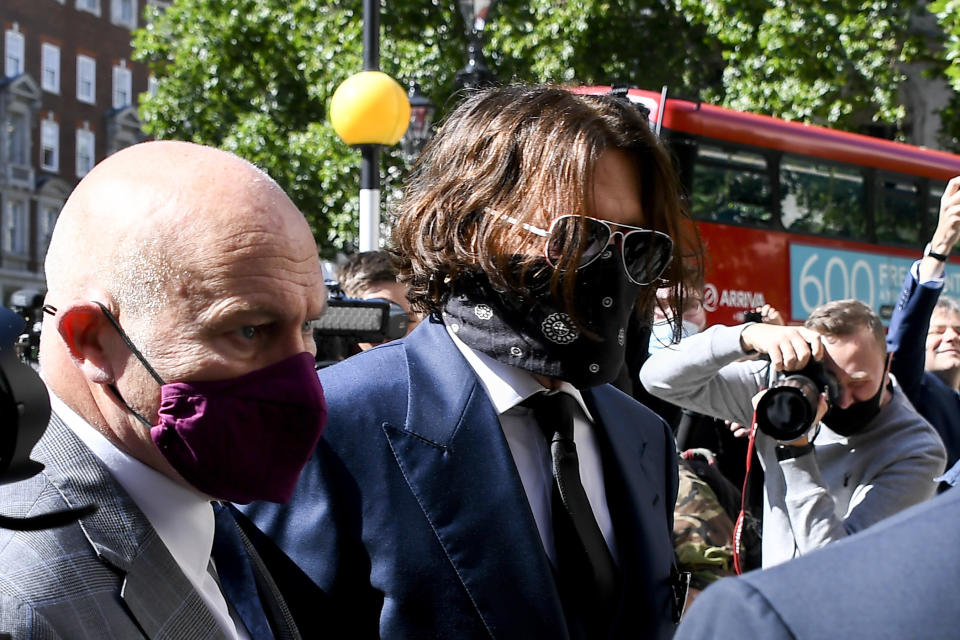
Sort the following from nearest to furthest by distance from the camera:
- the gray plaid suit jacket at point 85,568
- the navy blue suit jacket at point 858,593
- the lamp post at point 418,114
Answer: the navy blue suit jacket at point 858,593, the gray plaid suit jacket at point 85,568, the lamp post at point 418,114

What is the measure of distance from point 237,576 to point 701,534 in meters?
1.66

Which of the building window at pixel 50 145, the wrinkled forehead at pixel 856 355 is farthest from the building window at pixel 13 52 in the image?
the wrinkled forehead at pixel 856 355

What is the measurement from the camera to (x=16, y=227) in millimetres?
43812

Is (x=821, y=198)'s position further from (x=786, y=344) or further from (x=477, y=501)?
(x=477, y=501)

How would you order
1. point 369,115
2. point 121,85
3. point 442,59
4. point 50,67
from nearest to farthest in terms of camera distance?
point 369,115, point 442,59, point 50,67, point 121,85

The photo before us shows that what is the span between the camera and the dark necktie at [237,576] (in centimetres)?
168

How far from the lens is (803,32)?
17.4 meters

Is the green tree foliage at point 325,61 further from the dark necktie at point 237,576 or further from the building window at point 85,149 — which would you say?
the building window at point 85,149

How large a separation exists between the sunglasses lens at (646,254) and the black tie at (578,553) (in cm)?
36

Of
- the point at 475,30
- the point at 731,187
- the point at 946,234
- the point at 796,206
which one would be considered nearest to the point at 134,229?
the point at 946,234

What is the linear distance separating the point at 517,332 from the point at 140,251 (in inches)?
30.9

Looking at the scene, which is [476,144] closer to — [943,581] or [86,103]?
[943,581]

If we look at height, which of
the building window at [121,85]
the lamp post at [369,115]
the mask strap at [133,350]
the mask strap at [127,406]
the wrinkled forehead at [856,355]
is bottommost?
the wrinkled forehead at [856,355]

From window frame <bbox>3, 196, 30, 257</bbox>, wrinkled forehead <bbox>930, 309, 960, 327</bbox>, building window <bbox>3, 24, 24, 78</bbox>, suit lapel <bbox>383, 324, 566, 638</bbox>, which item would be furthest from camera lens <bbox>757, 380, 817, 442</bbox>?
building window <bbox>3, 24, 24, 78</bbox>
